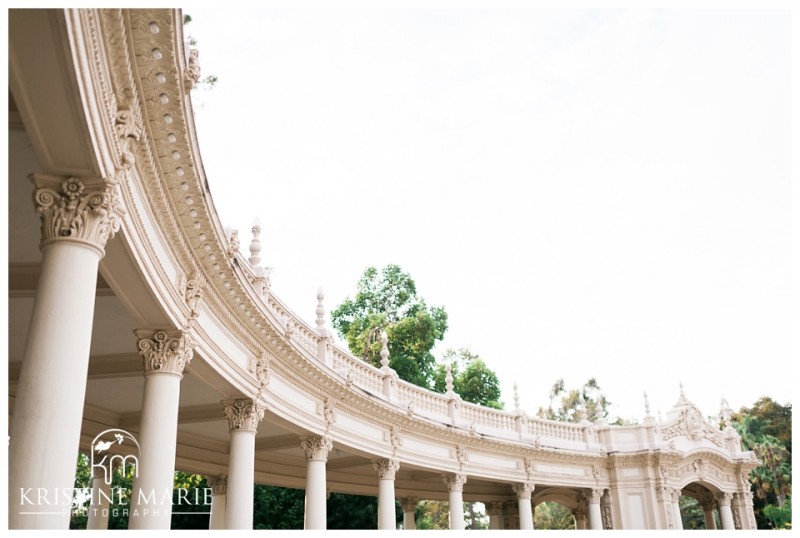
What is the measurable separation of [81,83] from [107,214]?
1.58m

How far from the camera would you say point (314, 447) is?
17.1 m

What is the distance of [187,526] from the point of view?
32.8 meters

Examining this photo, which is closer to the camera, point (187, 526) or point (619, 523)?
Answer: point (619, 523)

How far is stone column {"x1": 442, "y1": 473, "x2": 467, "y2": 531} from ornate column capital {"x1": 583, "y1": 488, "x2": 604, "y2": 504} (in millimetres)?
8039

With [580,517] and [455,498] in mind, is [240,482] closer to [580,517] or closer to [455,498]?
[455,498]

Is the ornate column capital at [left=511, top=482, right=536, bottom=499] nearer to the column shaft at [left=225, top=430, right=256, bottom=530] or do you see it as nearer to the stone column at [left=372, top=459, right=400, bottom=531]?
the stone column at [left=372, top=459, right=400, bottom=531]

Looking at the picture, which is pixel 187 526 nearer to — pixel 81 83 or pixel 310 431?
pixel 310 431

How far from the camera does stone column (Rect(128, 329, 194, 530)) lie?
973 centimetres

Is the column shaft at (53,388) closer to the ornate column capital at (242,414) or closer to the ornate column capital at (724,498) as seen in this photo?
the ornate column capital at (242,414)

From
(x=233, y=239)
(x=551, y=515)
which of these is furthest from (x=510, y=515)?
(x=551, y=515)

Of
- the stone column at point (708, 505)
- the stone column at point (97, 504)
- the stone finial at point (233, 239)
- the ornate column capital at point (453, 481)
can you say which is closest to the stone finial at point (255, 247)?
the stone finial at point (233, 239)

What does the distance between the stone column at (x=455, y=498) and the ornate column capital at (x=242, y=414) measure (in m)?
10.7

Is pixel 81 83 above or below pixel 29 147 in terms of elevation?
below

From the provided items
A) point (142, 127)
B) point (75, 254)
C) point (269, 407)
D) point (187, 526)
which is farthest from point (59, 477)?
point (187, 526)
